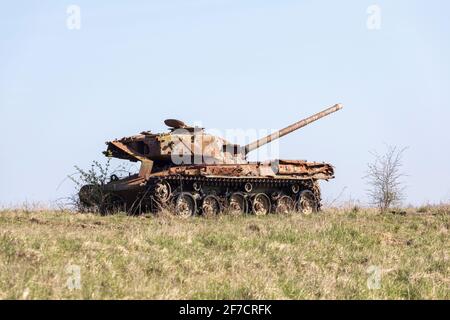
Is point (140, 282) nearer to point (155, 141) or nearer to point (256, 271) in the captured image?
point (256, 271)

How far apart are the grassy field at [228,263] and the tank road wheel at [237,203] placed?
5.78m

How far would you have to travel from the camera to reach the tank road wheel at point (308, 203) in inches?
927

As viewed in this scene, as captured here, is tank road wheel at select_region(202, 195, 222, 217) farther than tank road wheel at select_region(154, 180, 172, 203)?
Yes

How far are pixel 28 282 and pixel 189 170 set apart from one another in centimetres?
1238

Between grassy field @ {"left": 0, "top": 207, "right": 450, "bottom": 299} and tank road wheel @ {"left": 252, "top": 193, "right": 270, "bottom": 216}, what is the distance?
6.50 metres

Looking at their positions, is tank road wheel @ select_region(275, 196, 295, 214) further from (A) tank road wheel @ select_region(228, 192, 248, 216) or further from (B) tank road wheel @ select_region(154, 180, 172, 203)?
(B) tank road wheel @ select_region(154, 180, 172, 203)

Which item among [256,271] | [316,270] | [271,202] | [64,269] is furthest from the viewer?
[271,202]

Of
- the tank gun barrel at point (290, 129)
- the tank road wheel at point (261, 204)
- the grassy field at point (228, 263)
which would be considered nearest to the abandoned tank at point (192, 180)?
the tank road wheel at point (261, 204)

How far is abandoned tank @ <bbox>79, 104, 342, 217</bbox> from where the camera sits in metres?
20.0

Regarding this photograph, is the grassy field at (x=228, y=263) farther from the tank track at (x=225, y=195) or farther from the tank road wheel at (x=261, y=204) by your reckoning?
the tank road wheel at (x=261, y=204)

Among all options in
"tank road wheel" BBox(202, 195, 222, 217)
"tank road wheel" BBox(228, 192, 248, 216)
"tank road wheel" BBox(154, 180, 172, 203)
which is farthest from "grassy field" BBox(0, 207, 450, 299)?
"tank road wheel" BBox(228, 192, 248, 216)
